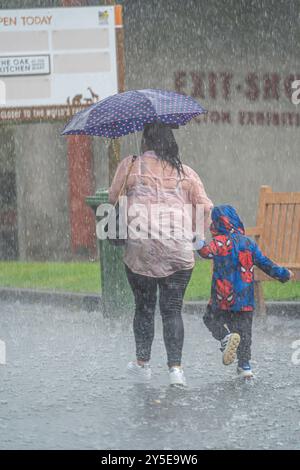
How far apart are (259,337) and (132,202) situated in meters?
2.53

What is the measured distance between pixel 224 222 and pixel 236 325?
2.31 feet

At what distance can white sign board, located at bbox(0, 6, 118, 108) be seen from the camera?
39.8 ft

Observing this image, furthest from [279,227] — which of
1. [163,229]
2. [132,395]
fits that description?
[132,395]

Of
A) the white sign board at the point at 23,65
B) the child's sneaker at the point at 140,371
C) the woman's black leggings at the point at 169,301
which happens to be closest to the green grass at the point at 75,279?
the white sign board at the point at 23,65

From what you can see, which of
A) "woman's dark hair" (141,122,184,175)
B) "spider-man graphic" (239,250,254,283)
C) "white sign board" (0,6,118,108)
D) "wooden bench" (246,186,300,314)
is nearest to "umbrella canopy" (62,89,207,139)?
"woman's dark hair" (141,122,184,175)

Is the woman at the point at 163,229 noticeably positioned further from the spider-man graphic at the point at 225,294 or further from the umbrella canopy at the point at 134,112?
the spider-man graphic at the point at 225,294

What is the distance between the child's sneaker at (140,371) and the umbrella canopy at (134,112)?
5.39 ft

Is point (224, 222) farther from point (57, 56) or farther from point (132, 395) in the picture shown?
point (57, 56)

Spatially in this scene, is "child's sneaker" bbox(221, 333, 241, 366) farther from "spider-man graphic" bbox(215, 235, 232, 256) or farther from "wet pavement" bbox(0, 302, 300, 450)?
"spider-man graphic" bbox(215, 235, 232, 256)

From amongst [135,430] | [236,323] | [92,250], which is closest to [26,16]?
[92,250]

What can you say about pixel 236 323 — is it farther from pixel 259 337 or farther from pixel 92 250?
pixel 92 250

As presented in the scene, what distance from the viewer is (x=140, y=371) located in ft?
26.2

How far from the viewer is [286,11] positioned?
16312 millimetres

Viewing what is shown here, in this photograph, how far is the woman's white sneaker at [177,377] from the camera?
7.69 m
